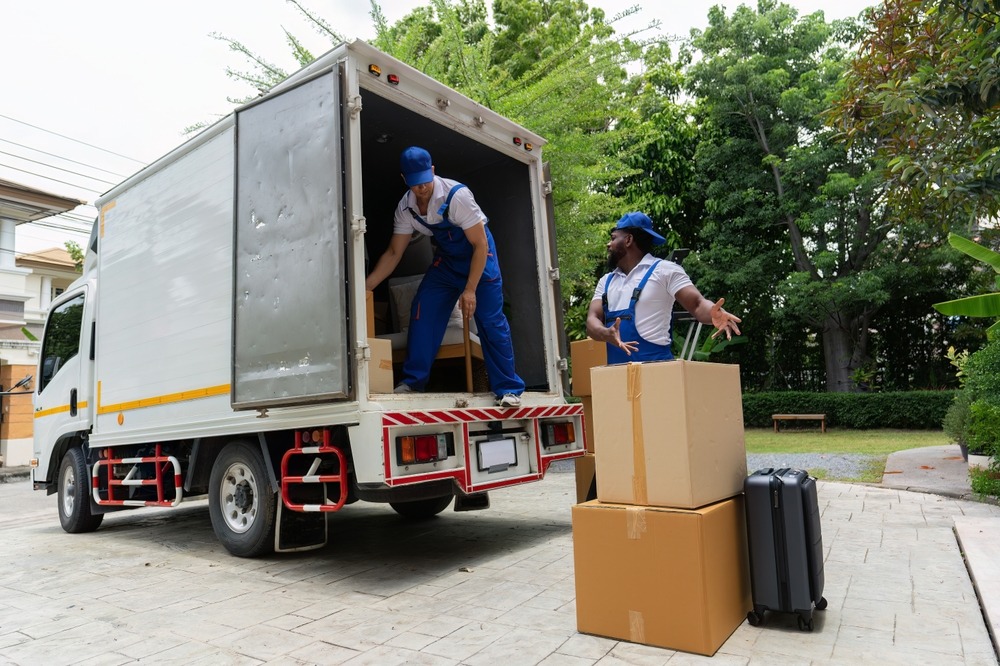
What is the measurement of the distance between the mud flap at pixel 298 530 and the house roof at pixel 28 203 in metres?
19.3

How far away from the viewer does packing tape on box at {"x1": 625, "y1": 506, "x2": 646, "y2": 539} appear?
2.83 m

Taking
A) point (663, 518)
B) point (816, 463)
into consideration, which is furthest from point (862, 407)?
point (663, 518)

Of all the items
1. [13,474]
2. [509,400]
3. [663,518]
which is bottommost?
[13,474]

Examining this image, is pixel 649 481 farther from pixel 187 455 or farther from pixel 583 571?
pixel 187 455

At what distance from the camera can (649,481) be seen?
290 centimetres

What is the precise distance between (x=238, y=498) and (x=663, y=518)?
330 cm

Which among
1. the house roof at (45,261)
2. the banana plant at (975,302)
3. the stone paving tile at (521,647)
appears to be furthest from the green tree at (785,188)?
the house roof at (45,261)

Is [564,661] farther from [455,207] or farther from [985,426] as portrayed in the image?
[985,426]

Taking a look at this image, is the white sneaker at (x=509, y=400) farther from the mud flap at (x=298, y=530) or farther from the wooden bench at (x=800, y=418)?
the wooden bench at (x=800, y=418)

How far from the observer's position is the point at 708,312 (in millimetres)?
3652

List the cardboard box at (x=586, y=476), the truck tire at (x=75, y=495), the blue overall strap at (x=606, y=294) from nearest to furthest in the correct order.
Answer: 1. the blue overall strap at (x=606, y=294)
2. the cardboard box at (x=586, y=476)
3. the truck tire at (x=75, y=495)

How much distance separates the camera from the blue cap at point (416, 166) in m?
4.60

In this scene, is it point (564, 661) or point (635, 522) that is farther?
point (635, 522)

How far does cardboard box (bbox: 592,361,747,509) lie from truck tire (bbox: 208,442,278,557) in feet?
8.22
